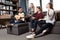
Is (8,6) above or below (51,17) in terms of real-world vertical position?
above

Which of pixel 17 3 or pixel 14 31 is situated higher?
pixel 17 3

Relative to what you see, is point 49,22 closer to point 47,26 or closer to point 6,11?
point 47,26

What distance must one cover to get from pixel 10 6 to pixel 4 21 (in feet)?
2.73

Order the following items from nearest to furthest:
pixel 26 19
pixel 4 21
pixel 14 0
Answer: pixel 26 19
pixel 4 21
pixel 14 0

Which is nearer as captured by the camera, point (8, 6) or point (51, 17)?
point (51, 17)

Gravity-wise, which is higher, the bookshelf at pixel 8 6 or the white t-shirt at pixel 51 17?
the bookshelf at pixel 8 6

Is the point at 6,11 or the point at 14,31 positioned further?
the point at 6,11

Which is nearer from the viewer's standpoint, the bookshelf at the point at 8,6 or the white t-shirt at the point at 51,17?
the white t-shirt at the point at 51,17

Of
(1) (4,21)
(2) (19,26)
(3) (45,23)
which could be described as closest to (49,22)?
(3) (45,23)

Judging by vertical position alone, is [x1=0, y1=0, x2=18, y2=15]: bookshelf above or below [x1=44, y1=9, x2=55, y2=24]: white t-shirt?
above

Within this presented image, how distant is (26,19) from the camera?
462cm

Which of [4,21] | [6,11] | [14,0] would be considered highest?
[14,0]

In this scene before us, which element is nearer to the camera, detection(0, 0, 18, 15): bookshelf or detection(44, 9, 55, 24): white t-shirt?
detection(44, 9, 55, 24): white t-shirt

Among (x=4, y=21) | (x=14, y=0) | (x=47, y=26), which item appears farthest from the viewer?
(x=14, y=0)
